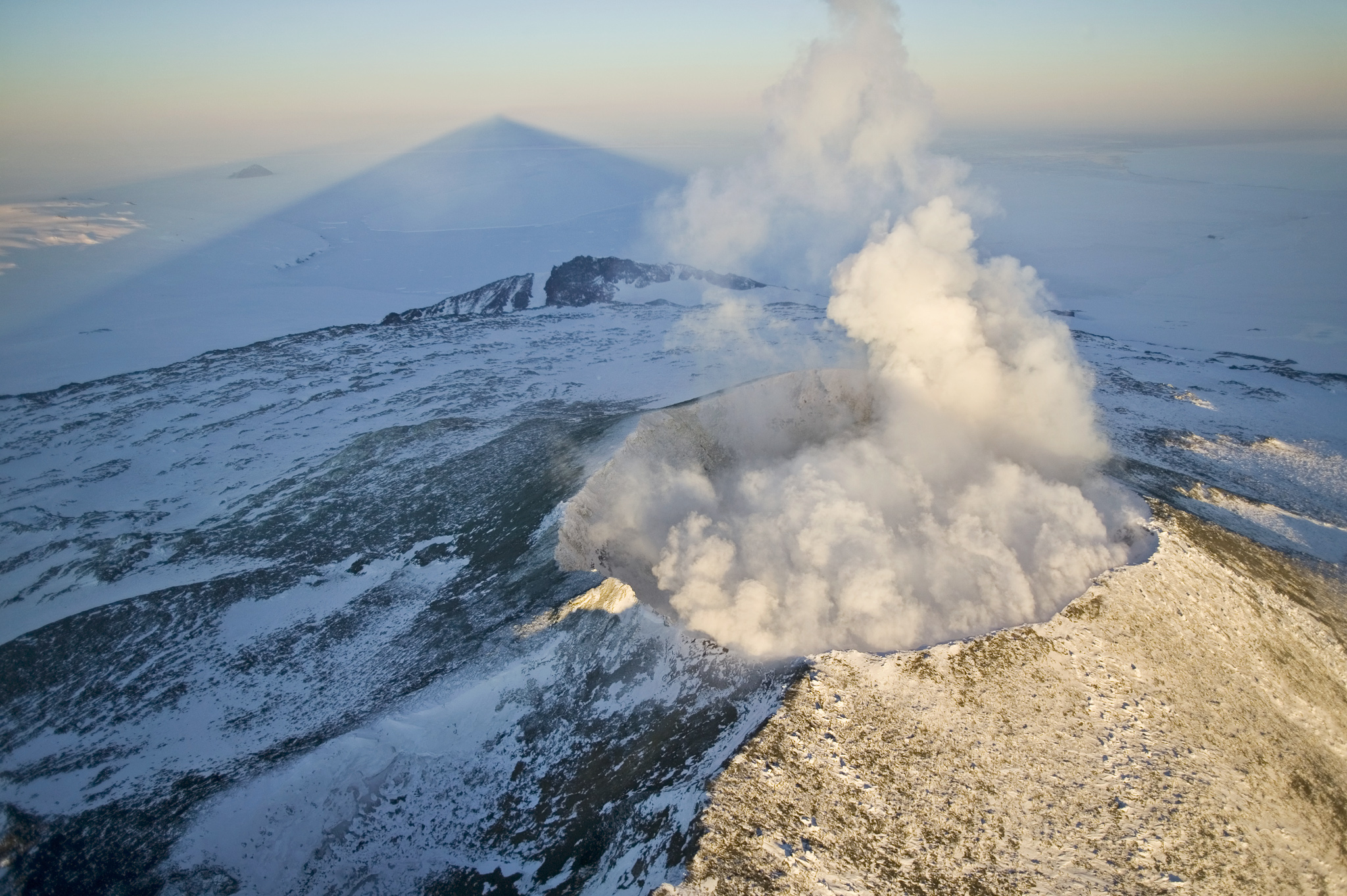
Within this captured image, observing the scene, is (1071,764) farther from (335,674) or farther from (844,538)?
(335,674)

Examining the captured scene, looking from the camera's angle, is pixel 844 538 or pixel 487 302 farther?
pixel 487 302

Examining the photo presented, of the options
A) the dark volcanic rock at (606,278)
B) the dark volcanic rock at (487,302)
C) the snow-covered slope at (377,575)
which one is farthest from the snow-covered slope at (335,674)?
the dark volcanic rock at (606,278)

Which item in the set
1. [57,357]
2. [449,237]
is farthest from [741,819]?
[449,237]

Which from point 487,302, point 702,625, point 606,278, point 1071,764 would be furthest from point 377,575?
point 606,278

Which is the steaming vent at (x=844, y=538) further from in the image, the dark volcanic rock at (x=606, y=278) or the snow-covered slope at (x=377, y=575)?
the dark volcanic rock at (x=606, y=278)

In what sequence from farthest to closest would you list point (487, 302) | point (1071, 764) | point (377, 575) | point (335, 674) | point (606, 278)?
point (606, 278), point (487, 302), point (377, 575), point (335, 674), point (1071, 764)

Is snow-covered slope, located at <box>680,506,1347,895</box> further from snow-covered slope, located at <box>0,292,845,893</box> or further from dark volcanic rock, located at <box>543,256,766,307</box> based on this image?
dark volcanic rock, located at <box>543,256,766,307</box>

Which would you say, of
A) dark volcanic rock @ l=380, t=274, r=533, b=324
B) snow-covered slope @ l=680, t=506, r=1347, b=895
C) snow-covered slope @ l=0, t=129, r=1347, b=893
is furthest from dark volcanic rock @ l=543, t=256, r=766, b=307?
snow-covered slope @ l=680, t=506, r=1347, b=895

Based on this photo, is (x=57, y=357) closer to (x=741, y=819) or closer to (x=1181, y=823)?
(x=741, y=819)
